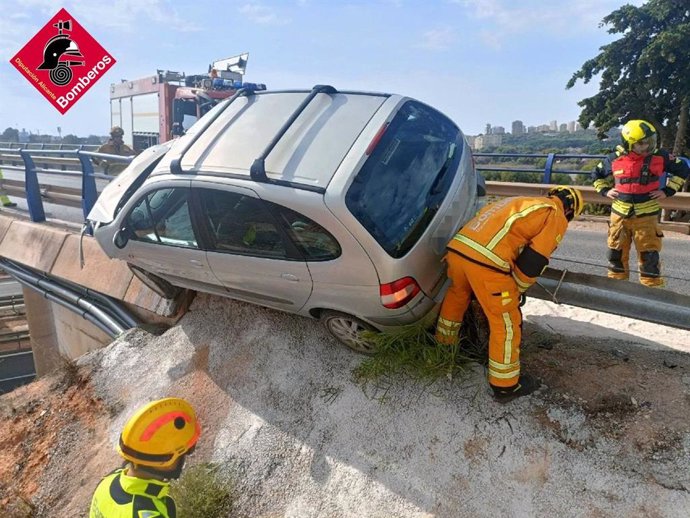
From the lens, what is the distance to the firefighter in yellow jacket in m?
3.29

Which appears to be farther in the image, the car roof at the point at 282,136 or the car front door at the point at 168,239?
the car front door at the point at 168,239

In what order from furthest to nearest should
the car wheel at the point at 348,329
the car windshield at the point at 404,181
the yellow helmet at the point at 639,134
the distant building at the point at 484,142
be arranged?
the distant building at the point at 484,142, the yellow helmet at the point at 639,134, the car wheel at the point at 348,329, the car windshield at the point at 404,181

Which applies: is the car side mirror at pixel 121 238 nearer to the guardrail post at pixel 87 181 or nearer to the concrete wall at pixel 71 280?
the concrete wall at pixel 71 280

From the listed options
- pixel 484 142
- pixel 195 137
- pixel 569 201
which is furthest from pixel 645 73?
pixel 195 137

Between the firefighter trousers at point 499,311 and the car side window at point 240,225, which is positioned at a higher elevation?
the car side window at point 240,225

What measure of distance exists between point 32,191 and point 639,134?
901 cm

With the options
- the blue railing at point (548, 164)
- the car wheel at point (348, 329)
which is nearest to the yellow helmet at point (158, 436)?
the car wheel at point (348, 329)

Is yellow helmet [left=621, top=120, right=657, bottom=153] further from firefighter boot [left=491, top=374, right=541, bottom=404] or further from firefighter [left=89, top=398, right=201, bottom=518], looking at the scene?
firefighter [left=89, top=398, right=201, bottom=518]

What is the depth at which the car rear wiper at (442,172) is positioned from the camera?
12.2 ft

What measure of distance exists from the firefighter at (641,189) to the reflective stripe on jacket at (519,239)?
5.53ft

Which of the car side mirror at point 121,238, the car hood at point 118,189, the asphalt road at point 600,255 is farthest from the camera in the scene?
the asphalt road at point 600,255

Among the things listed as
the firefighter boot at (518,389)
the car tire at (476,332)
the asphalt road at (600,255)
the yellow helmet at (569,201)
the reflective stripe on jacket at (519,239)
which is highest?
the yellow helmet at (569,201)

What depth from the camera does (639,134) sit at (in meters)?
4.41

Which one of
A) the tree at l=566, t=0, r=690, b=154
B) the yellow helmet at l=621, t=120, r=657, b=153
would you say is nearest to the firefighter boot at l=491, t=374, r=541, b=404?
the yellow helmet at l=621, t=120, r=657, b=153
